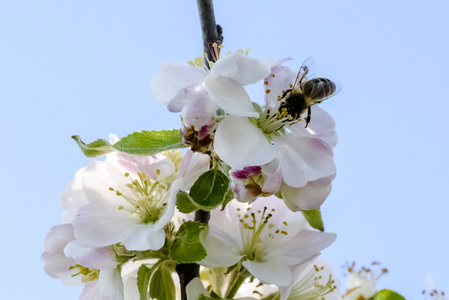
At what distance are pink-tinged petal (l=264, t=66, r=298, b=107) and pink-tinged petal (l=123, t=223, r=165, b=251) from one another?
0.30 meters

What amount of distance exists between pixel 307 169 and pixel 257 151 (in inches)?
3.4

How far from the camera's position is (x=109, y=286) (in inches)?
40.9

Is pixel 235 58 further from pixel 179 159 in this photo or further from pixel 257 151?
pixel 179 159

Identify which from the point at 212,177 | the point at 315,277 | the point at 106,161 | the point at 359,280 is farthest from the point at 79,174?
the point at 359,280

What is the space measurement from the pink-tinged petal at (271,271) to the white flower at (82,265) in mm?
231

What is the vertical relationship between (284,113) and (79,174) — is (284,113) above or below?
above

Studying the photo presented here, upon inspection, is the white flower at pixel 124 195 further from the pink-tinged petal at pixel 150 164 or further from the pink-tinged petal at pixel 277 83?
the pink-tinged petal at pixel 277 83

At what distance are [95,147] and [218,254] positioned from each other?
0.29 metres

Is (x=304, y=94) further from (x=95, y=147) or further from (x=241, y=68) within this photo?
(x=95, y=147)

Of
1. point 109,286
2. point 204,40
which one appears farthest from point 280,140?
point 109,286

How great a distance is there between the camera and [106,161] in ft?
3.61

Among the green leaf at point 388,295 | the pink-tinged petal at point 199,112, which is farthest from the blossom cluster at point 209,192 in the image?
the green leaf at point 388,295

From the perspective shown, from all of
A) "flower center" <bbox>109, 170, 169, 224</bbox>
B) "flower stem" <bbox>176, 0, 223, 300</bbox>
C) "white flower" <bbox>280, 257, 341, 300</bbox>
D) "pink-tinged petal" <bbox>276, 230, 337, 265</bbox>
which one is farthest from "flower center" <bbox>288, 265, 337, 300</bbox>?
"flower center" <bbox>109, 170, 169, 224</bbox>

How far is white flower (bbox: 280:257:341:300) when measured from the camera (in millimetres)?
1224
